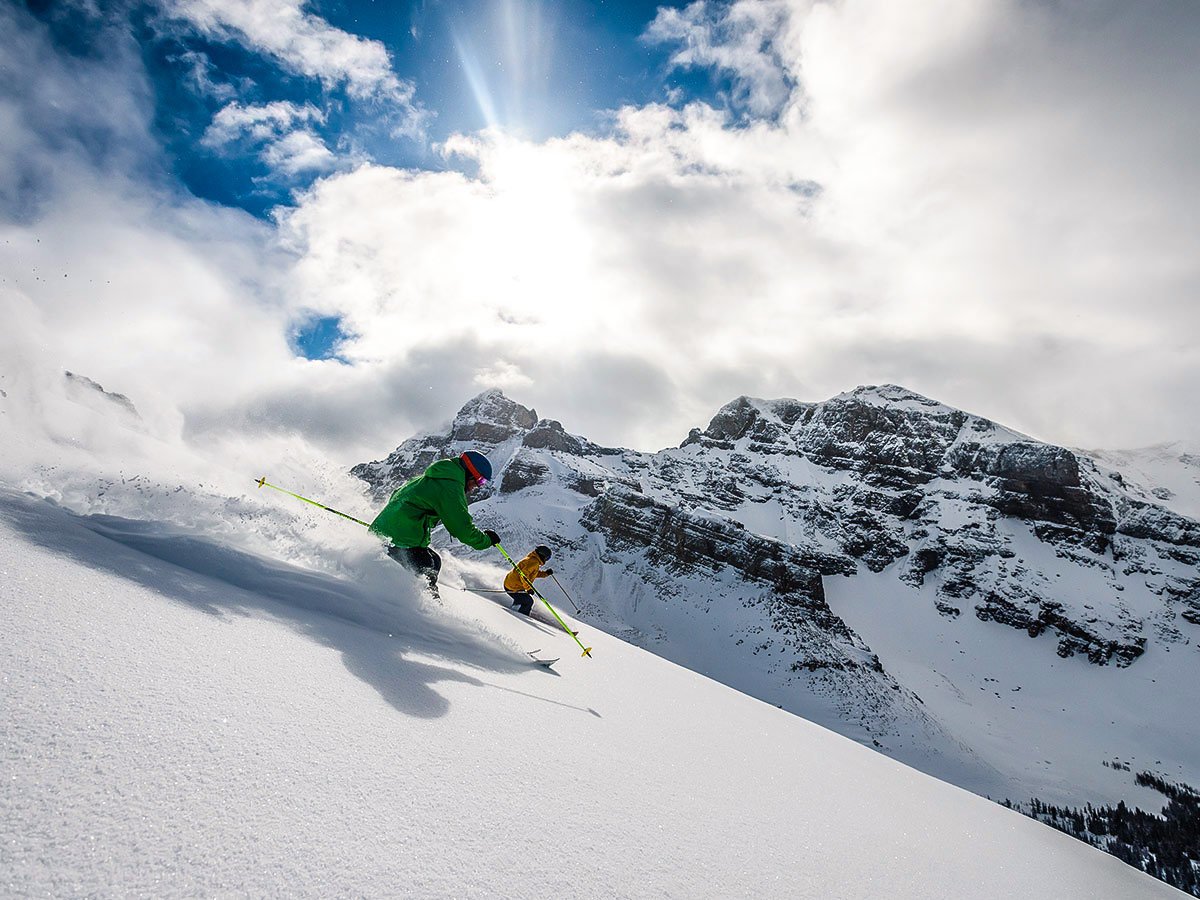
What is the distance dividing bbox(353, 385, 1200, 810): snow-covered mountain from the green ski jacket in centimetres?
5590

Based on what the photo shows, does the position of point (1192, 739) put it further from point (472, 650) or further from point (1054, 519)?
point (472, 650)

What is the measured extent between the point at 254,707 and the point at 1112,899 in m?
5.50

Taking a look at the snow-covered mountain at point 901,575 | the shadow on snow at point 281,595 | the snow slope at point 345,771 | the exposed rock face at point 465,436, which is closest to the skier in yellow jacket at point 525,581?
the shadow on snow at point 281,595

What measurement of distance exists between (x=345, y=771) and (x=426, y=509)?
4.29 metres

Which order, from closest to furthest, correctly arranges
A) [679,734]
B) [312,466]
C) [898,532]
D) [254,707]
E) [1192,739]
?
[254,707] < [679,734] < [312,466] < [1192,739] < [898,532]

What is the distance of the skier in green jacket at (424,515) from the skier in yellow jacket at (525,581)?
178cm

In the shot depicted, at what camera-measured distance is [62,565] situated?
2.33 meters

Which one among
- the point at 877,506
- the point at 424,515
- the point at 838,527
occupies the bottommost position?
the point at 424,515

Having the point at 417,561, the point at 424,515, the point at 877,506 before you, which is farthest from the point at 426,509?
the point at 877,506

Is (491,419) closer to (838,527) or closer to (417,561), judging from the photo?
(838,527)

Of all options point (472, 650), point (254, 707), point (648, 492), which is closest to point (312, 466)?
point (472, 650)

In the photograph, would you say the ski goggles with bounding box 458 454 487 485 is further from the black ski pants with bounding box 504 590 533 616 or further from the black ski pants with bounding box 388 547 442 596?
the black ski pants with bounding box 504 590 533 616

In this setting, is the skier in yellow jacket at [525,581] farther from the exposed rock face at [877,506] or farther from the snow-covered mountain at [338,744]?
the exposed rock face at [877,506]

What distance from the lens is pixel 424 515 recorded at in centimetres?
571
